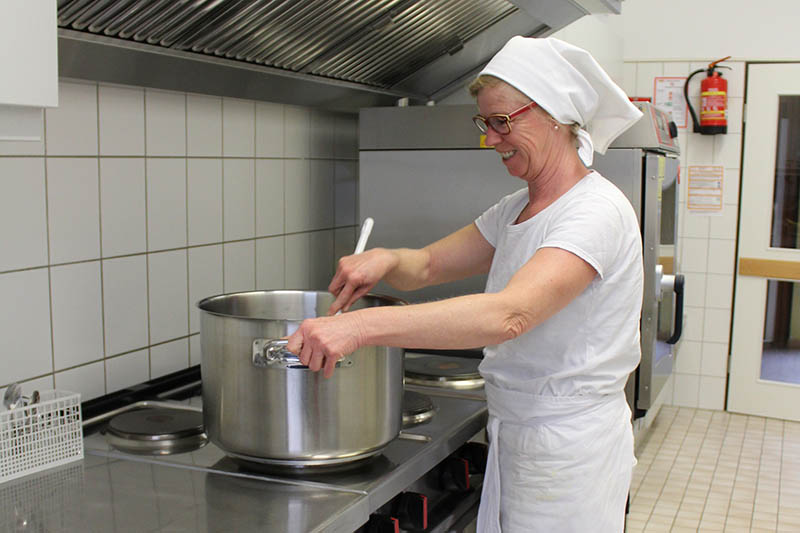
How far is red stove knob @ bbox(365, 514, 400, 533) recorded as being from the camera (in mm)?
1176

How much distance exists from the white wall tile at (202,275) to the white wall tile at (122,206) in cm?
17

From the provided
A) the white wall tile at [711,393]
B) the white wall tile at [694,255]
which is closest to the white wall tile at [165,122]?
the white wall tile at [694,255]

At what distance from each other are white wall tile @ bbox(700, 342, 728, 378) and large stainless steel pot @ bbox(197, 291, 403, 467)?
325 centimetres

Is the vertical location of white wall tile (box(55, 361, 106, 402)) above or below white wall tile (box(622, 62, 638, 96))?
below

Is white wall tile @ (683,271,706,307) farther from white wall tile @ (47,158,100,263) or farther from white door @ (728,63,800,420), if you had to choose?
white wall tile @ (47,158,100,263)

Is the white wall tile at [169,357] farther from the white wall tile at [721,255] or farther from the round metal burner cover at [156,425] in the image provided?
the white wall tile at [721,255]

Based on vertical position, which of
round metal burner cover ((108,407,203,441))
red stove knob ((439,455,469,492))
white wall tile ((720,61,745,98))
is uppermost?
white wall tile ((720,61,745,98))

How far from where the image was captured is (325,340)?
1.02 meters

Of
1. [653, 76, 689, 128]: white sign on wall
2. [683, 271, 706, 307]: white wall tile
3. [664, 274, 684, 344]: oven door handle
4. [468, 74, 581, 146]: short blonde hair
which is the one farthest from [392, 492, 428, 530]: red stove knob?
[653, 76, 689, 128]: white sign on wall

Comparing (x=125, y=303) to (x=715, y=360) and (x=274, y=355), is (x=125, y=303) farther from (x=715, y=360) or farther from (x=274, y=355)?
(x=715, y=360)

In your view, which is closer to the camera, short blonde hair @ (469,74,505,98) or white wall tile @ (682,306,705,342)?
short blonde hair @ (469,74,505,98)

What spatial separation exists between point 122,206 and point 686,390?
3.31 m

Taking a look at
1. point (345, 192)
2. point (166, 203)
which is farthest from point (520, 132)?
point (345, 192)

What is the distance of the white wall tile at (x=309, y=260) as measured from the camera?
2.21 metres
